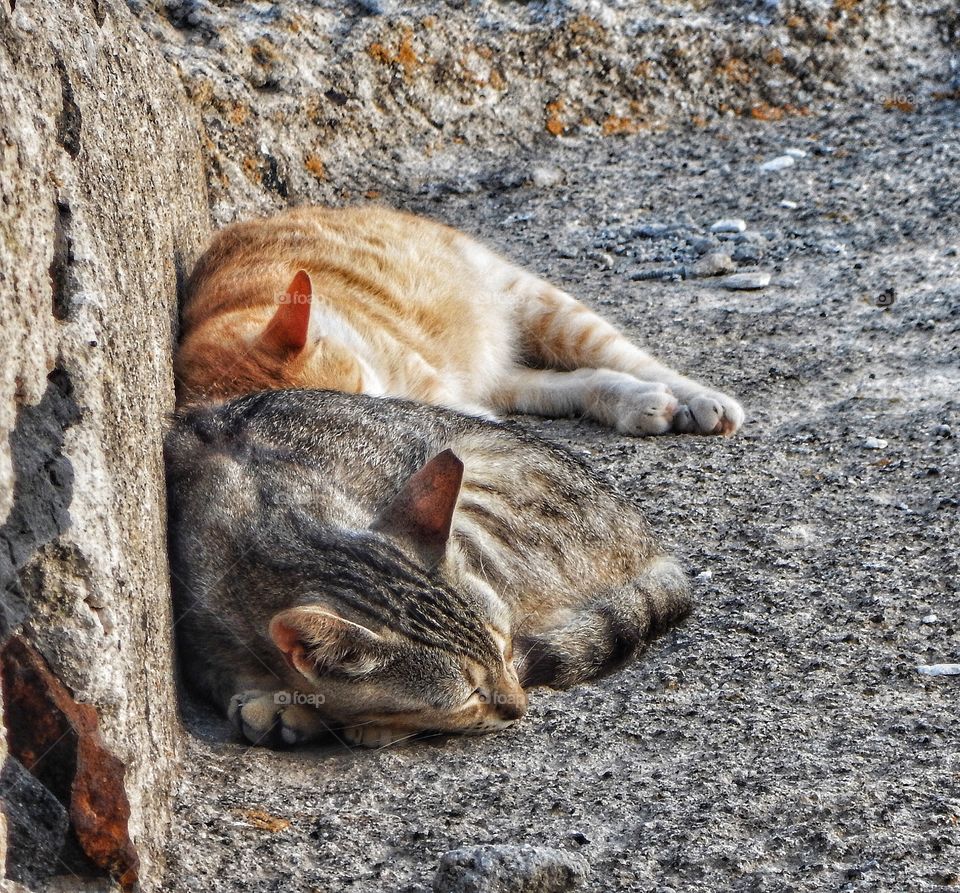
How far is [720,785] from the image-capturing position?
9.14ft

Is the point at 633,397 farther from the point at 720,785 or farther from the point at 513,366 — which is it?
the point at 720,785

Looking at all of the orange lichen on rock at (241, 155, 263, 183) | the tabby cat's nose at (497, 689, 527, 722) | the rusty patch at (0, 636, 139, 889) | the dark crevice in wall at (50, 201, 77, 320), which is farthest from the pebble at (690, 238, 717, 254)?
the rusty patch at (0, 636, 139, 889)

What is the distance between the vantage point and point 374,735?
3105 mm

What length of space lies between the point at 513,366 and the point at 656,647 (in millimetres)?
2450

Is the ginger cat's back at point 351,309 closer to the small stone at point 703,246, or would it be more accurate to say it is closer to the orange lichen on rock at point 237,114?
the orange lichen on rock at point 237,114

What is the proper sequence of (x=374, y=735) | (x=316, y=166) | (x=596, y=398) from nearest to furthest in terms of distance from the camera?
1. (x=374, y=735)
2. (x=596, y=398)
3. (x=316, y=166)

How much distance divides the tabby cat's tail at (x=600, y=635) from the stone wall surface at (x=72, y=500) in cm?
99

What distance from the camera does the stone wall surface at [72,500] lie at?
2.20m

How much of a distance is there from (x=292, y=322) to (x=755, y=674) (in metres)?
1.90

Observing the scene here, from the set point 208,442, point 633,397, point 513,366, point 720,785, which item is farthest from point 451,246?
point 720,785

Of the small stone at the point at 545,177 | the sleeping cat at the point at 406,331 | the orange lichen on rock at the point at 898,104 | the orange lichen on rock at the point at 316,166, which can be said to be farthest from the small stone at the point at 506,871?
the orange lichen on rock at the point at 898,104

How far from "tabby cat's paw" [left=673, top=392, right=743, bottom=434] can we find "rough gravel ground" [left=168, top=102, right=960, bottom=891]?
0.30ft

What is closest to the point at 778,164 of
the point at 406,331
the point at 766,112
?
the point at 766,112

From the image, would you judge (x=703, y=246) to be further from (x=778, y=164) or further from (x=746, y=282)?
(x=778, y=164)
